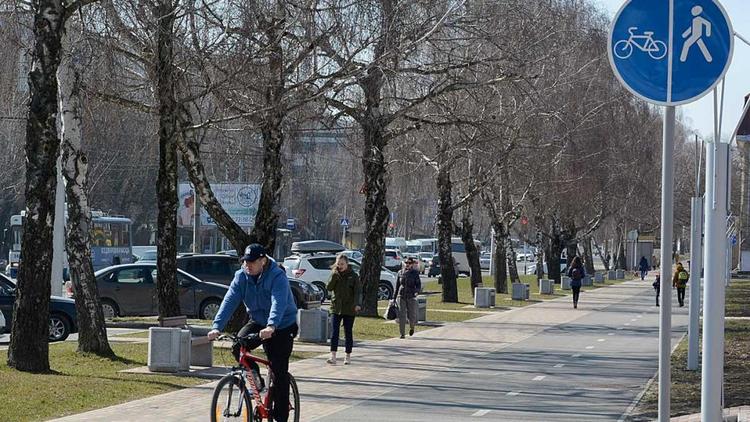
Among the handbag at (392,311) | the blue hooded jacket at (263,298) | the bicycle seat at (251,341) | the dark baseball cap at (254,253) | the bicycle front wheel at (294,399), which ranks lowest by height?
the bicycle front wheel at (294,399)

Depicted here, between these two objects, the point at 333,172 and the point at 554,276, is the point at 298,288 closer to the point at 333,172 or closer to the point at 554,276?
the point at 333,172

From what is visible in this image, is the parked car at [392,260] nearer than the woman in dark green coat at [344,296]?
No

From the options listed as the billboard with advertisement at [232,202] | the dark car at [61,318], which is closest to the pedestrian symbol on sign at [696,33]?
the dark car at [61,318]

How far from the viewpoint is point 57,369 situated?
16734 millimetres

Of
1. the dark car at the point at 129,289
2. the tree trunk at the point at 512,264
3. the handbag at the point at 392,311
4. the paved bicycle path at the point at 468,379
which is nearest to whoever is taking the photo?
the paved bicycle path at the point at 468,379

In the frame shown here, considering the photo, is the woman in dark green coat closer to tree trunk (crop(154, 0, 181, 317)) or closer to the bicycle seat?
tree trunk (crop(154, 0, 181, 317))

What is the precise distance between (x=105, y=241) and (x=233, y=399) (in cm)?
4564

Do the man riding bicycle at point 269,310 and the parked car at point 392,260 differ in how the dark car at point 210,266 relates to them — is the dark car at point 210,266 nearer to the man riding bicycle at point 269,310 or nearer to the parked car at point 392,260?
the man riding bicycle at point 269,310

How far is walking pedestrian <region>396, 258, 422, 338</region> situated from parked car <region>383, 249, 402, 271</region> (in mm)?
43336

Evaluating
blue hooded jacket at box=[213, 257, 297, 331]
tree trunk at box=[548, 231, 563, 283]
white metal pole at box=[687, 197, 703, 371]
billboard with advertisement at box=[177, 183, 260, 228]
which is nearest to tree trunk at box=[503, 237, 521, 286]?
tree trunk at box=[548, 231, 563, 283]

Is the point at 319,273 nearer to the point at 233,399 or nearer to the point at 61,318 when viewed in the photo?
the point at 61,318

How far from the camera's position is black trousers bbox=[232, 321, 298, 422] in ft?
34.2

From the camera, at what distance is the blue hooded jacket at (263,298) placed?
A: 10.4 meters

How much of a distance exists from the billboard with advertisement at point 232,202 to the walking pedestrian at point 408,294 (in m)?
22.4
